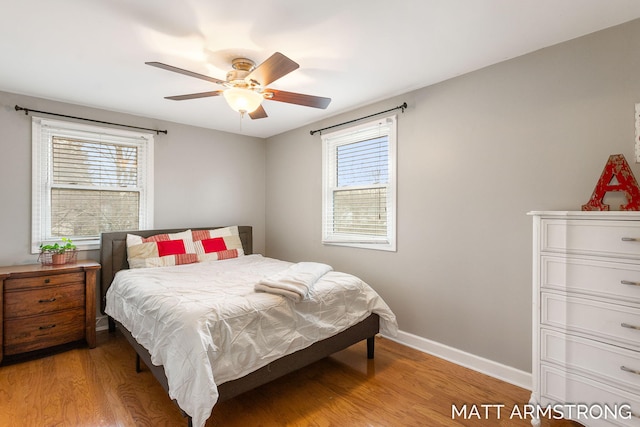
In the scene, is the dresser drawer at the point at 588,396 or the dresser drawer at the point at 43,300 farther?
the dresser drawer at the point at 43,300

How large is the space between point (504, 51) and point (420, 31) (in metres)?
0.72

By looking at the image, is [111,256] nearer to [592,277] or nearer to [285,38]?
[285,38]

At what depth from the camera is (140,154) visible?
3652mm

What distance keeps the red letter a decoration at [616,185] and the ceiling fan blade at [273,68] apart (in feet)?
6.15

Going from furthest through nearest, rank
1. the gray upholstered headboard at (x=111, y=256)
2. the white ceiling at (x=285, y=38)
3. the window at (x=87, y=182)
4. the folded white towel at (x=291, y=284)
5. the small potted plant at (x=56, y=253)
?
the gray upholstered headboard at (x=111, y=256) < the window at (x=87, y=182) < the small potted plant at (x=56, y=253) < the folded white towel at (x=291, y=284) < the white ceiling at (x=285, y=38)

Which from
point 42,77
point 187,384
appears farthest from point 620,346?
point 42,77

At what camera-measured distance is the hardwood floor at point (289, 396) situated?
6.15 feet

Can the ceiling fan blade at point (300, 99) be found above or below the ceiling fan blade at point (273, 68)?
below

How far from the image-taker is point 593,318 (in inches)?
64.0

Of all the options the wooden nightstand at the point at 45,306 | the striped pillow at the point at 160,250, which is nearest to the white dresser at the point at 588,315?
the striped pillow at the point at 160,250

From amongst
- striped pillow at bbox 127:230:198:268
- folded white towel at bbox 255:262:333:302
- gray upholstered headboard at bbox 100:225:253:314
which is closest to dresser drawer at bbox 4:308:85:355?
gray upholstered headboard at bbox 100:225:253:314

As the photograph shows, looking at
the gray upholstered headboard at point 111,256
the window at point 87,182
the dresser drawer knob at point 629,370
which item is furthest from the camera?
the gray upholstered headboard at point 111,256

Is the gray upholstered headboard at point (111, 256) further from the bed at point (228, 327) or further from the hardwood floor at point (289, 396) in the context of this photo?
the hardwood floor at point (289, 396)

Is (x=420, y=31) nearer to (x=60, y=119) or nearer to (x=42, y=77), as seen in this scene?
(x=42, y=77)
